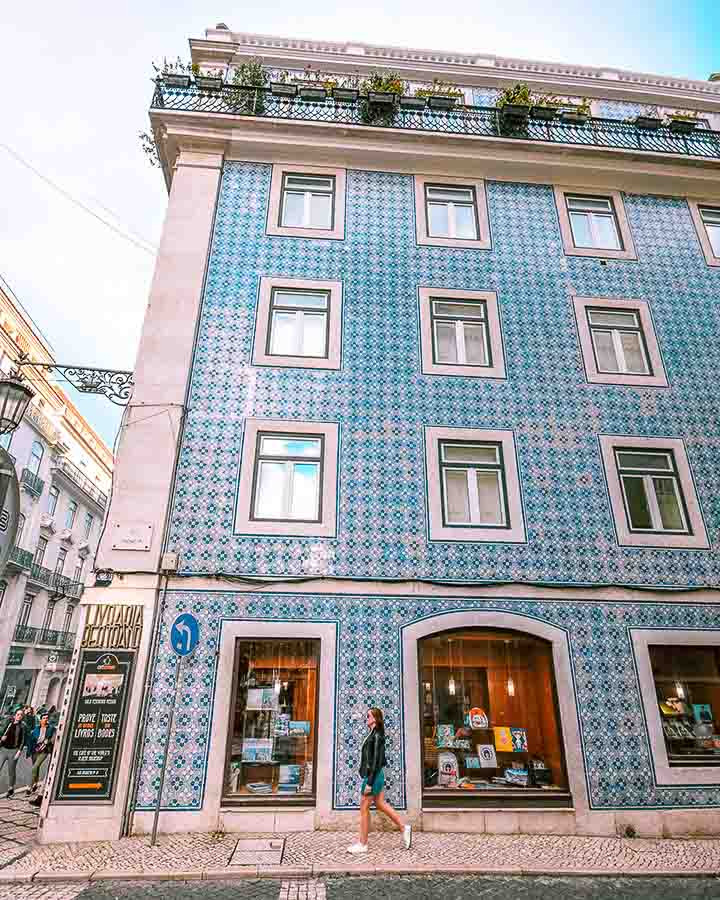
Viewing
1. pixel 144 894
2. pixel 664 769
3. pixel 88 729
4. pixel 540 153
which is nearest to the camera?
pixel 144 894

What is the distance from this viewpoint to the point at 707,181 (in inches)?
479

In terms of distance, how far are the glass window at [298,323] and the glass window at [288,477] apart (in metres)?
1.68

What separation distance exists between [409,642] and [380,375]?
4361mm

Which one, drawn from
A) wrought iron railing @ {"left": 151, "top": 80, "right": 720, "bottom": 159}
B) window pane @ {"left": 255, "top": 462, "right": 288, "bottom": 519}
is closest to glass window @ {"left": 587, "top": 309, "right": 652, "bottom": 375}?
wrought iron railing @ {"left": 151, "top": 80, "right": 720, "bottom": 159}

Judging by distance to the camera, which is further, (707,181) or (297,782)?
(707,181)

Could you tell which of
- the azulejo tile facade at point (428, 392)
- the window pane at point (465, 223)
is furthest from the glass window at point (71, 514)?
the window pane at point (465, 223)

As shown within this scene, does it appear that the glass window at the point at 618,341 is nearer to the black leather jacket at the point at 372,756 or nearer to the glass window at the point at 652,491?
the glass window at the point at 652,491

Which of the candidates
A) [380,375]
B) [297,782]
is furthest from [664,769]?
[380,375]

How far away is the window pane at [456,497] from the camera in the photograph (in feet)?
29.6

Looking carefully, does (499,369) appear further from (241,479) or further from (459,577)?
(241,479)

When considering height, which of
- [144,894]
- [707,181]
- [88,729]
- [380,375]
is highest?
[707,181]

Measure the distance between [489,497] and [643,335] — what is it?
183 inches

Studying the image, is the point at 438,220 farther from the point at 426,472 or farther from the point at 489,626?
the point at 489,626

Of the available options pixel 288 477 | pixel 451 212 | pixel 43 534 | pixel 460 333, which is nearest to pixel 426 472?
pixel 288 477
